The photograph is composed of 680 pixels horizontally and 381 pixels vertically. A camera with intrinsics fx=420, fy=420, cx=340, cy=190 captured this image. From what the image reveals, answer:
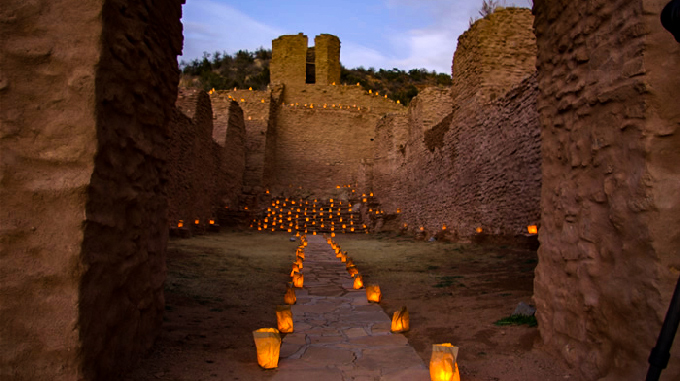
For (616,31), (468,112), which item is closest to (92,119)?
(616,31)

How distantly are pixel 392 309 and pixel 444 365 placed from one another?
7.92 ft

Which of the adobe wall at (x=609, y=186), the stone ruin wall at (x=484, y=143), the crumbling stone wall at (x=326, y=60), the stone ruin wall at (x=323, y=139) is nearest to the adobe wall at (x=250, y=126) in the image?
the stone ruin wall at (x=323, y=139)

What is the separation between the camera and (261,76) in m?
44.7

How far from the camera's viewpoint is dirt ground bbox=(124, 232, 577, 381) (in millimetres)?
3076

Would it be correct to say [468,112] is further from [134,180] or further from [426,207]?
[134,180]

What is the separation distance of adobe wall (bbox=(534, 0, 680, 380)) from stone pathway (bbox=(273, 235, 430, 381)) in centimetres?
118

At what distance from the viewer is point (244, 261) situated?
29.3ft

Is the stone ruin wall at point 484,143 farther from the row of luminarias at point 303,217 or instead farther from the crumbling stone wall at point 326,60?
the crumbling stone wall at point 326,60

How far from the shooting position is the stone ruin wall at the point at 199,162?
40.0ft

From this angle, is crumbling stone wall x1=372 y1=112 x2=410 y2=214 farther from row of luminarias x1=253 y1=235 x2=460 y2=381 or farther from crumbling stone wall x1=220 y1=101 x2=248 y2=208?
row of luminarias x1=253 y1=235 x2=460 y2=381

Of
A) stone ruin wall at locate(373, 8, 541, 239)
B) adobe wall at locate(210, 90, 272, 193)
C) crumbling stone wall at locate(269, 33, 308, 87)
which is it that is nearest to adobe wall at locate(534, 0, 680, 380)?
stone ruin wall at locate(373, 8, 541, 239)

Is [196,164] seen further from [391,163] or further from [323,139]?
[323,139]

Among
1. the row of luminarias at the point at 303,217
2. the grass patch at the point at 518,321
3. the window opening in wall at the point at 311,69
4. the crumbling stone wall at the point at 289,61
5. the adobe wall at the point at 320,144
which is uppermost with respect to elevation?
the window opening in wall at the point at 311,69

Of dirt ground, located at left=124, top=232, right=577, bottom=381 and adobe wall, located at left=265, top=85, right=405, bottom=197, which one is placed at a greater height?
adobe wall, located at left=265, top=85, right=405, bottom=197
